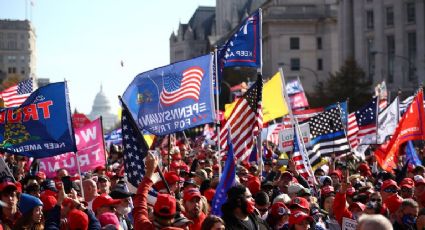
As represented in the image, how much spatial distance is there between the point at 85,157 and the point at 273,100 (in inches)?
247

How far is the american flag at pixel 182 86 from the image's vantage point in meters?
15.2

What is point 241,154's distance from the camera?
54.0 feet

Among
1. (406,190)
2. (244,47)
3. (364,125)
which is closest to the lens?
(406,190)

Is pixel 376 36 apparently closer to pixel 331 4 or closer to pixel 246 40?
pixel 331 4

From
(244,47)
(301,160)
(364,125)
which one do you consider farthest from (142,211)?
(364,125)

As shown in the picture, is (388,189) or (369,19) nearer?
(388,189)

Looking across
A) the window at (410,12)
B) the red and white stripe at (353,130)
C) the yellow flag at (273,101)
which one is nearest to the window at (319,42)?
the window at (410,12)

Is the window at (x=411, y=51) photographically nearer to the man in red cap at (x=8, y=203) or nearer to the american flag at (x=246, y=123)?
the american flag at (x=246, y=123)

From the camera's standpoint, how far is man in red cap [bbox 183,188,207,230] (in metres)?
9.33

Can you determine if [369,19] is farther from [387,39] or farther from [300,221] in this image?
[300,221]

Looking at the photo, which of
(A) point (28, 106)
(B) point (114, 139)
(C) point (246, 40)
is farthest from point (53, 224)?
(B) point (114, 139)

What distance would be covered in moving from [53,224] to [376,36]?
72162mm

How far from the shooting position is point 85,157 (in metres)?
18.0

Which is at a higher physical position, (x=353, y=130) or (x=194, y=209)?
(x=353, y=130)
